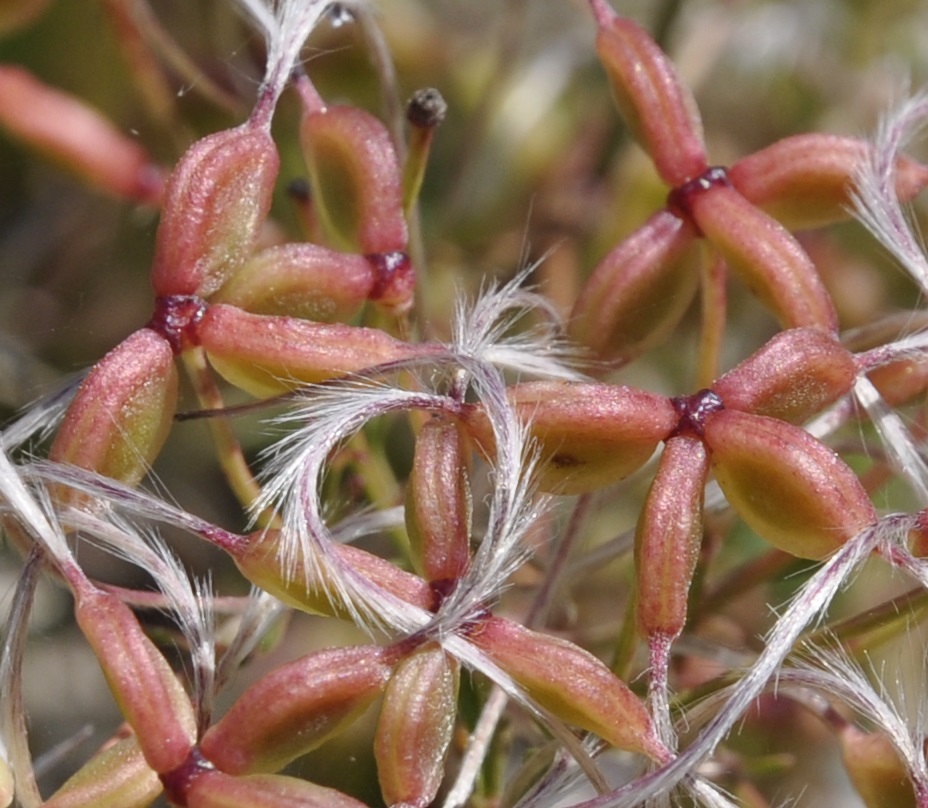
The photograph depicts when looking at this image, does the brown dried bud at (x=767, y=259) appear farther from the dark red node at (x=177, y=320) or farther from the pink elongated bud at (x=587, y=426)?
the dark red node at (x=177, y=320)

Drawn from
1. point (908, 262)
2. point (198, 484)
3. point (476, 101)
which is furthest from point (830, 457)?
point (476, 101)

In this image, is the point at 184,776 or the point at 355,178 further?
the point at 355,178

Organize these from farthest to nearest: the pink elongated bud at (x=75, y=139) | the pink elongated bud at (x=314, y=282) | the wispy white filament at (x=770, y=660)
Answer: the pink elongated bud at (x=75, y=139), the pink elongated bud at (x=314, y=282), the wispy white filament at (x=770, y=660)

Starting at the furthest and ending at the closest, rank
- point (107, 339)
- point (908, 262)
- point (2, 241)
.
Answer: point (2, 241)
point (107, 339)
point (908, 262)

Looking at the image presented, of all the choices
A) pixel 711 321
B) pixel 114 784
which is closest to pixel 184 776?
pixel 114 784

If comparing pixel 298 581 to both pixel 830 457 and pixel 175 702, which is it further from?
pixel 830 457

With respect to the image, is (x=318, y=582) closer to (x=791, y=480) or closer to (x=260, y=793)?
(x=260, y=793)

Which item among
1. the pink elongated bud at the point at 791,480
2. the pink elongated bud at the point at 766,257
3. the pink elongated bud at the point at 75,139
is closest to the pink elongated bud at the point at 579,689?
the pink elongated bud at the point at 791,480
